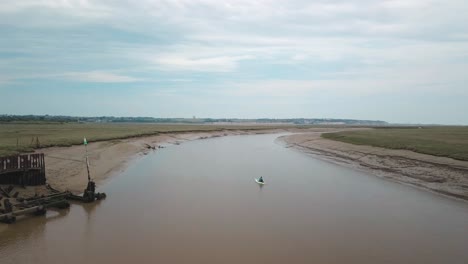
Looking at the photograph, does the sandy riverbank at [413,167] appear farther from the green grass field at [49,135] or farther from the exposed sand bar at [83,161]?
the green grass field at [49,135]

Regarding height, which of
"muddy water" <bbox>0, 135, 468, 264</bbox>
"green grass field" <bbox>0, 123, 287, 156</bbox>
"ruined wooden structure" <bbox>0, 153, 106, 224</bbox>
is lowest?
"muddy water" <bbox>0, 135, 468, 264</bbox>

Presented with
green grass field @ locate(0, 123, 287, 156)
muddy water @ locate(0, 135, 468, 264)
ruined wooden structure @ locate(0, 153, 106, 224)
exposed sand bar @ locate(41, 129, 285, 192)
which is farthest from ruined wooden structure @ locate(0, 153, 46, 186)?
green grass field @ locate(0, 123, 287, 156)

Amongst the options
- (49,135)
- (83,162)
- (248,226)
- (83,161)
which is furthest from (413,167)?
(49,135)

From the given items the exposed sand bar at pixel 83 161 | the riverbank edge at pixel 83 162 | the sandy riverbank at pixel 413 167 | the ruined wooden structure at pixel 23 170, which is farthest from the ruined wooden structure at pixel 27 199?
the sandy riverbank at pixel 413 167

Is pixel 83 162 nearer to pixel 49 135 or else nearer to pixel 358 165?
pixel 358 165

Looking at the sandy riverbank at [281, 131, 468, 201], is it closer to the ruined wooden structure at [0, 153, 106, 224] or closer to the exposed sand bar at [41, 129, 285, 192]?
the ruined wooden structure at [0, 153, 106, 224]
